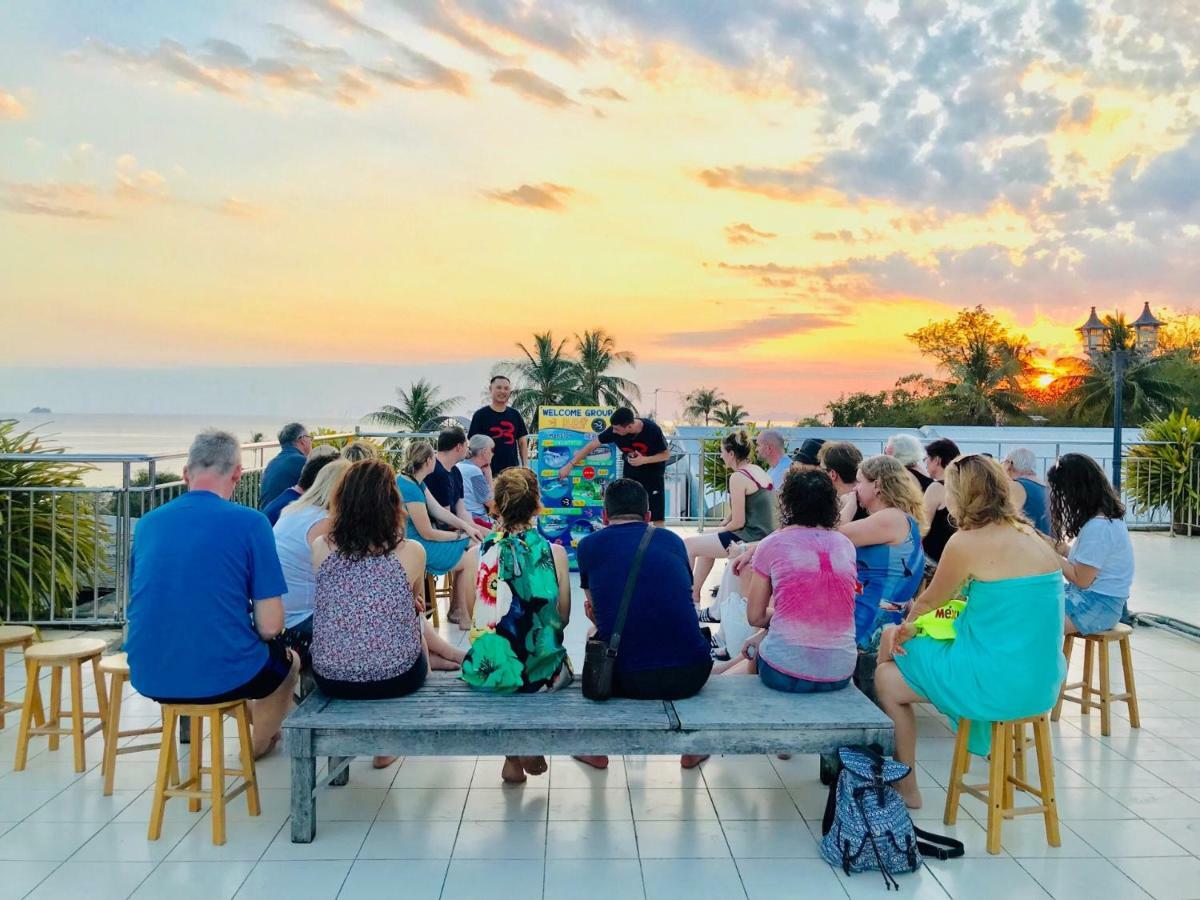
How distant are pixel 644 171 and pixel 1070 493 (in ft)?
41.7

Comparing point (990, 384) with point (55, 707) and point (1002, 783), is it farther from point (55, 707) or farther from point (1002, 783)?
point (55, 707)

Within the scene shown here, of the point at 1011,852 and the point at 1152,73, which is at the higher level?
the point at 1152,73

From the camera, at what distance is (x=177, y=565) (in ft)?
9.75

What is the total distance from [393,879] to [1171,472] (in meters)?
12.1

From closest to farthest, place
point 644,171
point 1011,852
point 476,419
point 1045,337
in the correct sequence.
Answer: point 1011,852 < point 476,419 < point 644,171 < point 1045,337

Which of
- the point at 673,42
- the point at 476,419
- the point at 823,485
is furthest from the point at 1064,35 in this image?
Answer: the point at 823,485

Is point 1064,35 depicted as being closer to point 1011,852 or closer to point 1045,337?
point 1011,852

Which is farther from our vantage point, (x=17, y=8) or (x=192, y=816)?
(x=17, y=8)

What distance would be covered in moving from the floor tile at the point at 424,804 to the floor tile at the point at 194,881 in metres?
0.54

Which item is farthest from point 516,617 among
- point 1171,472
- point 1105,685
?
point 1171,472

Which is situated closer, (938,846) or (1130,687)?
(938,846)

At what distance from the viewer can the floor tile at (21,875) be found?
2.64 meters

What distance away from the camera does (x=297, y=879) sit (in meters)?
2.72

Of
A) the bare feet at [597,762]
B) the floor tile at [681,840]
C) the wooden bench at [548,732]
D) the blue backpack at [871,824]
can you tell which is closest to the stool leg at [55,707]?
the wooden bench at [548,732]
